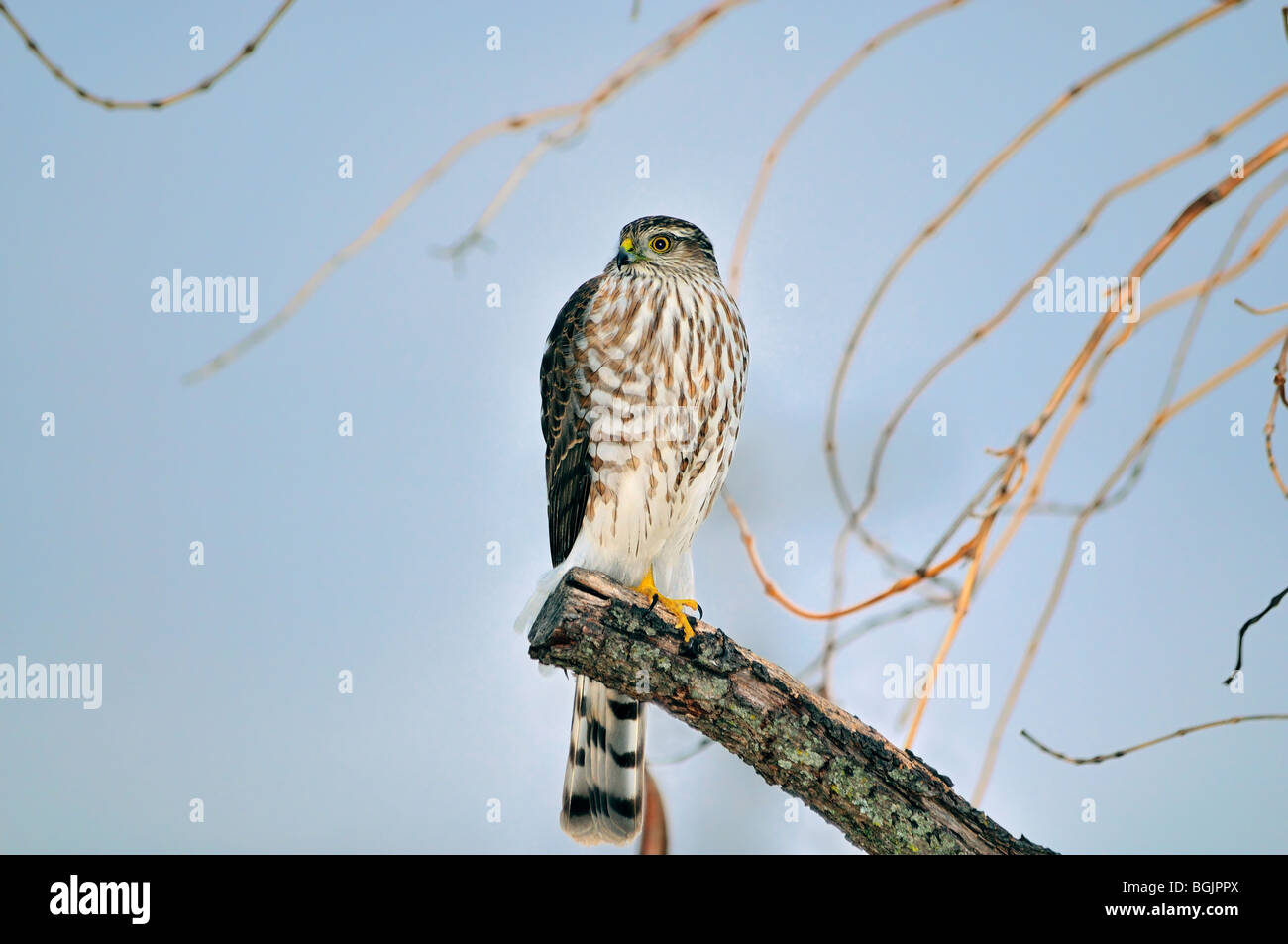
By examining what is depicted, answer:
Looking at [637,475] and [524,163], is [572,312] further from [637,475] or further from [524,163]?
[524,163]

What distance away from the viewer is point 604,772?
7.18ft

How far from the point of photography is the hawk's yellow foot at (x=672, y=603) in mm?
1881

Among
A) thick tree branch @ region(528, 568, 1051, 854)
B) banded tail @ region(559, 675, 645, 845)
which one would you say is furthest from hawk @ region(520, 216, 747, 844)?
thick tree branch @ region(528, 568, 1051, 854)

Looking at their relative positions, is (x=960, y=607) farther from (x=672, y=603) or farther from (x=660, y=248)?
(x=660, y=248)

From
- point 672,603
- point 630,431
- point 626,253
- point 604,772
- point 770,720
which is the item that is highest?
point 626,253

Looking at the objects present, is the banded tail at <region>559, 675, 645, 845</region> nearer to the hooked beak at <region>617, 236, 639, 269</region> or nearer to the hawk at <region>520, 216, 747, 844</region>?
the hawk at <region>520, 216, 747, 844</region>

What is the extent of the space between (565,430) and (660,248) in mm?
449

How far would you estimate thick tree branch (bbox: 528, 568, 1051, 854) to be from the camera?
172 centimetres

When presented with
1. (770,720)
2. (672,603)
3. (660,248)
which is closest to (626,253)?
(660,248)

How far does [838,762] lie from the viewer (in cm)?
174

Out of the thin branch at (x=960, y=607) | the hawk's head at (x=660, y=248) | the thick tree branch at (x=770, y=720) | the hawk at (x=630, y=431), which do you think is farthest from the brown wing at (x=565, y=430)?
the thin branch at (x=960, y=607)

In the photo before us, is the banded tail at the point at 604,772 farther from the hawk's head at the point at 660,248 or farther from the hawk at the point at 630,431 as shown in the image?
the hawk's head at the point at 660,248

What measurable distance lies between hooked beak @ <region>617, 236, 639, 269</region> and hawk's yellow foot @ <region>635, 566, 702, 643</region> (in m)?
0.68

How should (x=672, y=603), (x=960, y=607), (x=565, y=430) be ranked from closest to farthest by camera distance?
(x=960, y=607), (x=672, y=603), (x=565, y=430)
